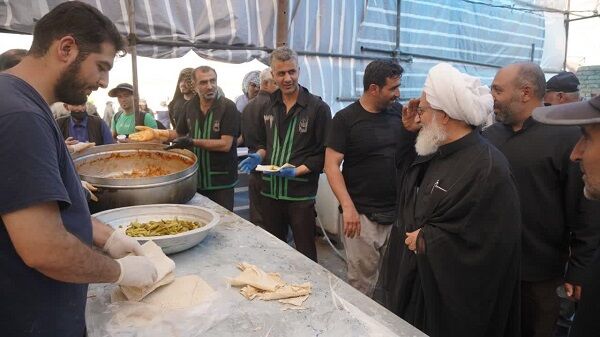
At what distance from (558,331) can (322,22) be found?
12.9 feet

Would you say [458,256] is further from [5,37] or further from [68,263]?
[5,37]

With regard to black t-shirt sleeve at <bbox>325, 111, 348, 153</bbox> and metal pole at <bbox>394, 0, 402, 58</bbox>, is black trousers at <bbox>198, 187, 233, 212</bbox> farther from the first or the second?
metal pole at <bbox>394, 0, 402, 58</bbox>

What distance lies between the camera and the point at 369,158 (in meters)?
2.71

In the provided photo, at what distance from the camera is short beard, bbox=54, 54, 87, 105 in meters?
1.04

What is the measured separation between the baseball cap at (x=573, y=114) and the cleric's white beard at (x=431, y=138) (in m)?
0.61

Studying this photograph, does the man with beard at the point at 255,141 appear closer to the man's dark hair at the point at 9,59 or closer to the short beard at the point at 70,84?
the man's dark hair at the point at 9,59

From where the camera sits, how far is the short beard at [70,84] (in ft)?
3.42

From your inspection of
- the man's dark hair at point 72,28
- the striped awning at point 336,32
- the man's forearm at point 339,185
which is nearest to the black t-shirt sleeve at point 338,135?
the man's forearm at point 339,185

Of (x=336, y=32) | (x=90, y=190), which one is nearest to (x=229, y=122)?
(x=90, y=190)

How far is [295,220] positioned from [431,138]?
1464mm

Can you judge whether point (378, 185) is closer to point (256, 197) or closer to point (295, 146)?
point (295, 146)

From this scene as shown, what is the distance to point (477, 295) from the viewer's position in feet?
5.24

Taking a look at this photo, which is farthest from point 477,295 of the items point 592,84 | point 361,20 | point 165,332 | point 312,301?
point 592,84

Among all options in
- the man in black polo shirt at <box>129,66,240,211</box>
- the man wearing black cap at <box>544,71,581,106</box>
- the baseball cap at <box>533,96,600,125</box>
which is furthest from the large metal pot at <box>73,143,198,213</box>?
the man wearing black cap at <box>544,71,581,106</box>
